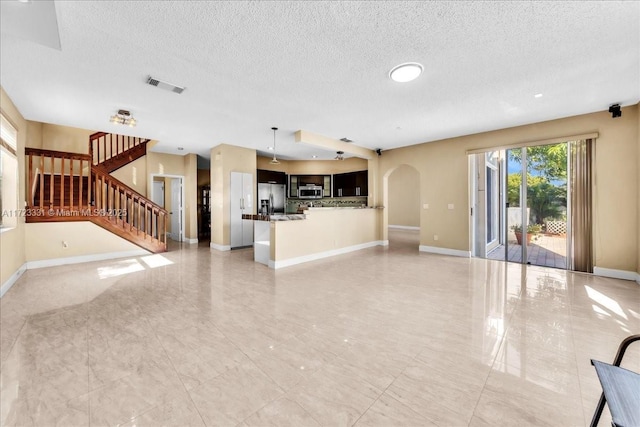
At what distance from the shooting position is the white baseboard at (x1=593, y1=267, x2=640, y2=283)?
4007 millimetres

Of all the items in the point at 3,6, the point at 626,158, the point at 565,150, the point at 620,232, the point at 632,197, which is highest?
the point at 3,6

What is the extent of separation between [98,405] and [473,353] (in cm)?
260

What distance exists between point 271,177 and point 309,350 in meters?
6.84

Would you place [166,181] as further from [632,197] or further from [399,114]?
[632,197]

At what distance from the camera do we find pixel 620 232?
408 centimetres

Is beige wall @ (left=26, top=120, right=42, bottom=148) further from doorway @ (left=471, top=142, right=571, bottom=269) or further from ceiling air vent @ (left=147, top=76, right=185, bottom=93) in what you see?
doorway @ (left=471, top=142, right=571, bottom=269)

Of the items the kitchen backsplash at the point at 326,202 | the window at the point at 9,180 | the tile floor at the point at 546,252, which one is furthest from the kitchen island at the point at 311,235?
the window at the point at 9,180

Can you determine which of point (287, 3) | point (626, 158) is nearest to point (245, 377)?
point (287, 3)

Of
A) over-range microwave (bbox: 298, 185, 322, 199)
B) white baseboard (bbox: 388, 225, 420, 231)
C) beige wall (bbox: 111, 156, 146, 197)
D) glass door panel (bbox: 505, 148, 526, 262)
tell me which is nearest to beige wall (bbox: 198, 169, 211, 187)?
beige wall (bbox: 111, 156, 146, 197)

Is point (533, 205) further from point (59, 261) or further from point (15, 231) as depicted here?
point (59, 261)

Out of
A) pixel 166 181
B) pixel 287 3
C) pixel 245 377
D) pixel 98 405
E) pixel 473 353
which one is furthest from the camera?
pixel 166 181

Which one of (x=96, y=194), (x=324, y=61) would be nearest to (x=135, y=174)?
(x=96, y=194)

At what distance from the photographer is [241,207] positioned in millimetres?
6957

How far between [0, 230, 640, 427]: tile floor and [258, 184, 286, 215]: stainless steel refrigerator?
427cm
